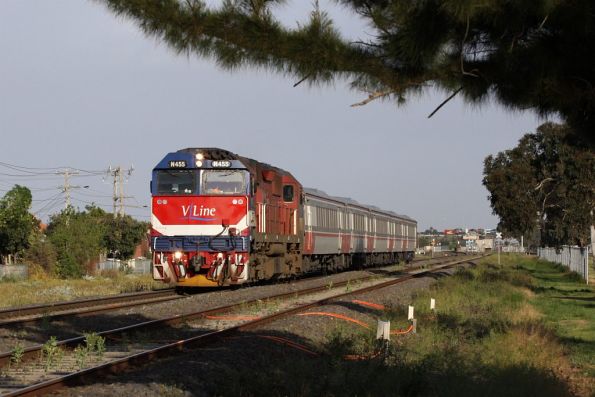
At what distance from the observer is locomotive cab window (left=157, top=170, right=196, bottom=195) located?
906 inches

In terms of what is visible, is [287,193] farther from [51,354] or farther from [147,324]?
[51,354]

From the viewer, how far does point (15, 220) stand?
57.1 metres

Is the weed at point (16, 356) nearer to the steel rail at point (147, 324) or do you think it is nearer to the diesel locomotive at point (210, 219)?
the steel rail at point (147, 324)

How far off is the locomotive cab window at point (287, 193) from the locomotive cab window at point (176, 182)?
5094mm

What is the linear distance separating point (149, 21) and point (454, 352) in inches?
280

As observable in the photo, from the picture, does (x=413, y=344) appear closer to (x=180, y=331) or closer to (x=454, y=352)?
(x=454, y=352)

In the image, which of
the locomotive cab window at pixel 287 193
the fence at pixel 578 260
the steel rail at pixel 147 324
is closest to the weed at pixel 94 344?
the steel rail at pixel 147 324

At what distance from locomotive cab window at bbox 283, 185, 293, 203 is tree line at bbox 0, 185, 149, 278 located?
2087 centimetres

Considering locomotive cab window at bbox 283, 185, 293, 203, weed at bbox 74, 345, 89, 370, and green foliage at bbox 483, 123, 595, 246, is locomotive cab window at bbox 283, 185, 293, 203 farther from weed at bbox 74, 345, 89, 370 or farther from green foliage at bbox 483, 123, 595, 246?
green foliage at bbox 483, 123, 595, 246

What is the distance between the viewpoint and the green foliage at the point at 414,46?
6.88m

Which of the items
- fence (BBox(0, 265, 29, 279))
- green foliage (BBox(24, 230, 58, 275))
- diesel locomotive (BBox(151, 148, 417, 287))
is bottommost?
fence (BBox(0, 265, 29, 279))

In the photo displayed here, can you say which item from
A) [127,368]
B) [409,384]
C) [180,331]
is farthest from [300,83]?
[180,331]

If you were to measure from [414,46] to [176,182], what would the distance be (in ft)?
55.2

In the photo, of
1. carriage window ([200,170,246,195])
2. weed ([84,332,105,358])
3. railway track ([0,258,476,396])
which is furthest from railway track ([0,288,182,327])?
weed ([84,332,105,358])
